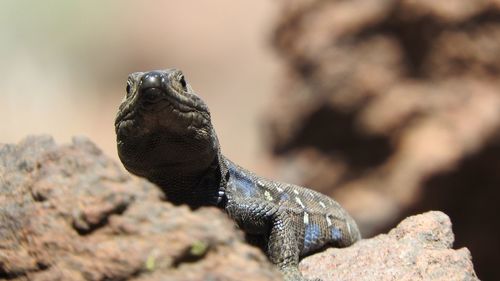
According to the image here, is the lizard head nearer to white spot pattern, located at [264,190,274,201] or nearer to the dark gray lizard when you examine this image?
the dark gray lizard

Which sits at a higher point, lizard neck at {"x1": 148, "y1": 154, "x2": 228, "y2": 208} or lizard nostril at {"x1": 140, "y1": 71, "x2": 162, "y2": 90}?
lizard nostril at {"x1": 140, "y1": 71, "x2": 162, "y2": 90}

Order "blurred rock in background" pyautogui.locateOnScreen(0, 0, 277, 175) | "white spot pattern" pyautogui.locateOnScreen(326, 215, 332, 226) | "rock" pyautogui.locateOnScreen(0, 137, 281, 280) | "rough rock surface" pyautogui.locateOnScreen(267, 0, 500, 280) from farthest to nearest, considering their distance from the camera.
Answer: "blurred rock in background" pyautogui.locateOnScreen(0, 0, 277, 175), "rough rock surface" pyautogui.locateOnScreen(267, 0, 500, 280), "white spot pattern" pyautogui.locateOnScreen(326, 215, 332, 226), "rock" pyautogui.locateOnScreen(0, 137, 281, 280)

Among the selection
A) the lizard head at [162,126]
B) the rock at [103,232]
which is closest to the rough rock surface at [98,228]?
the rock at [103,232]

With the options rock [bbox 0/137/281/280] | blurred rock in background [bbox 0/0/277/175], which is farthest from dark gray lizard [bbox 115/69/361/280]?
blurred rock in background [bbox 0/0/277/175]

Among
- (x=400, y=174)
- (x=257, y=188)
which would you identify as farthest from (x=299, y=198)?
(x=400, y=174)

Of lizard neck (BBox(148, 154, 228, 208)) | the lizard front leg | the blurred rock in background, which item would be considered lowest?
the lizard front leg

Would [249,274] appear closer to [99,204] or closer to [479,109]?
[99,204]

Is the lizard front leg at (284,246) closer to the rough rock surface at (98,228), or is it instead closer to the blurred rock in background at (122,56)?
the rough rock surface at (98,228)
